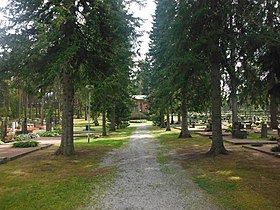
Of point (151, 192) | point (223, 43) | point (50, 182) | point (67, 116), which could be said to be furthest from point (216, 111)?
point (50, 182)

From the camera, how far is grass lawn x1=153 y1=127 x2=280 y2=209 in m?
5.32

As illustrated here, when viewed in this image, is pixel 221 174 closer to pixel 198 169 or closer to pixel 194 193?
pixel 198 169

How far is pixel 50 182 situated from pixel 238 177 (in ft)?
15.6

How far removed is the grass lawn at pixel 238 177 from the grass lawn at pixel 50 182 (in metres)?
2.42

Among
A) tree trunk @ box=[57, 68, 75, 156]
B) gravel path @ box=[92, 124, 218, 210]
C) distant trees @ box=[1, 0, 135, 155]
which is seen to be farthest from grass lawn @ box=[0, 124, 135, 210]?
distant trees @ box=[1, 0, 135, 155]

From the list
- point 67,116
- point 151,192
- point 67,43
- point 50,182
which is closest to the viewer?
point 151,192

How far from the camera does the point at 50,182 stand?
7.07 meters

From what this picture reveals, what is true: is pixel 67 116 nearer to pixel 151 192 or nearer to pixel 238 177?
pixel 151 192

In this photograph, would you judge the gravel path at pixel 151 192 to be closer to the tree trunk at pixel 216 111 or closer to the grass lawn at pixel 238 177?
the grass lawn at pixel 238 177

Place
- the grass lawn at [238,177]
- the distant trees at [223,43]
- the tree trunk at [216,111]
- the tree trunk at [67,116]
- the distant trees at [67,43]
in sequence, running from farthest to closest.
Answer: the tree trunk at [67,116], the tree trunk at [216,111], the distant trees at [67,43], the distant trees at [223,43], the grass lawn at [238,177]

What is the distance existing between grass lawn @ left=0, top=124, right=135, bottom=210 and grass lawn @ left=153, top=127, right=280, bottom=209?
7.94 ft

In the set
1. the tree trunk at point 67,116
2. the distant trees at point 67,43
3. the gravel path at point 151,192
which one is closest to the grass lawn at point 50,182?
the gravel path at point 151,192

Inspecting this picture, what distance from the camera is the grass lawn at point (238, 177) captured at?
5316 millimetres

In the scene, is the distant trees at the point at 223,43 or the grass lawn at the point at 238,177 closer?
the grass lawn at the point at 238,177
